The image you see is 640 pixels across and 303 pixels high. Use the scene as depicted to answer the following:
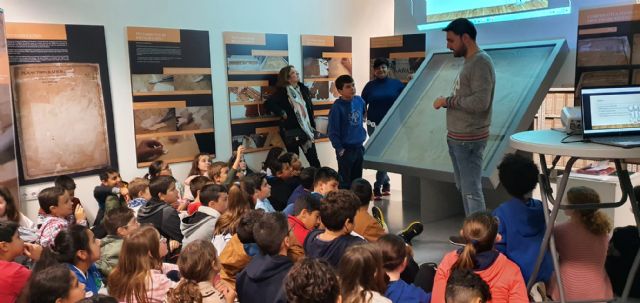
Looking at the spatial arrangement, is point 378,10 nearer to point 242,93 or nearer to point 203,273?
point 242,93

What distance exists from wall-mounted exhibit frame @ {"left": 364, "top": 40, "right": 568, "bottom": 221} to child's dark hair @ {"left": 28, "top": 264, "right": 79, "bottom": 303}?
315 cm

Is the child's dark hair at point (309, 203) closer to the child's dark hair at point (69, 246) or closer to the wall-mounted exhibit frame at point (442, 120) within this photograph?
the child's dark hair at point (69, 246)

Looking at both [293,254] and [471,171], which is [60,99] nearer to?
[293,254]

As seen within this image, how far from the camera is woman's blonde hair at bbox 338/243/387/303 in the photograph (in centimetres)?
205

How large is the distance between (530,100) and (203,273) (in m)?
3.48

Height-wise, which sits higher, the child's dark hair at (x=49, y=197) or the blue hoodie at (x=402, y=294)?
the child's dark hair at (x=49, y=197)

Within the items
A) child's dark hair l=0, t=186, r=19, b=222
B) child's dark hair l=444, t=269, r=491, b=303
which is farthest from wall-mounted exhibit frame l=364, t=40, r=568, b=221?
child's dark hair l=0, t=186, r=19, b=222

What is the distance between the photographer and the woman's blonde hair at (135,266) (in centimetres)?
241

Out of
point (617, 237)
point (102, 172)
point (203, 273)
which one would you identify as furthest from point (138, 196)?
point (617, 237)

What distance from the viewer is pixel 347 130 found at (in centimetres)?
557

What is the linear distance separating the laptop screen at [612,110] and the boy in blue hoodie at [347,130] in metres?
2.88

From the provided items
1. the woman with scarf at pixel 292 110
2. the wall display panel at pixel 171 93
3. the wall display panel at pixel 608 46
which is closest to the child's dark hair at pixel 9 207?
the wall display panel at pixel 171 93

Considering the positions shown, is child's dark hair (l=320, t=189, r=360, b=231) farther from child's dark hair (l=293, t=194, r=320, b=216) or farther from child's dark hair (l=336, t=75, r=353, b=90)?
child's dark hair (l=336, t=75, r=353, b=90)

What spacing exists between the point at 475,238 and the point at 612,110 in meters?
1.24
